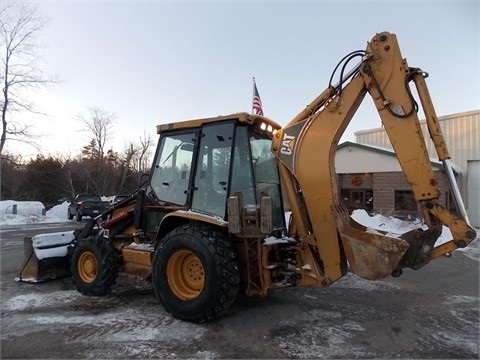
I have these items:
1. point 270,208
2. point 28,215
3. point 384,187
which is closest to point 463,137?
point 384,187

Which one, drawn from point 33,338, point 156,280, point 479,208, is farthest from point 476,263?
point 479,208

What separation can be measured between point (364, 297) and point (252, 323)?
2.19 m

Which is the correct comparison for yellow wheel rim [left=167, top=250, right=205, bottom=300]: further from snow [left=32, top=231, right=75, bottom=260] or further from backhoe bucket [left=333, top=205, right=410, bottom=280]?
snow [left=32, top=231, right=75, bottom=260]

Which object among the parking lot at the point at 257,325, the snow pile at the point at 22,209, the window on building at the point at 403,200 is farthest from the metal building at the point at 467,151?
the snow pile at the point at 22,209

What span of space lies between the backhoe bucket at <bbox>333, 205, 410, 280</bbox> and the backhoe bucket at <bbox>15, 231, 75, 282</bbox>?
5.11 metres

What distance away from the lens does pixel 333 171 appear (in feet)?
15.3

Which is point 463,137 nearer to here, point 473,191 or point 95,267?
point 473,191

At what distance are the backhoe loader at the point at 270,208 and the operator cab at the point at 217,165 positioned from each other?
0.05ft

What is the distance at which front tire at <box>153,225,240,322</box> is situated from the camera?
4566 mm

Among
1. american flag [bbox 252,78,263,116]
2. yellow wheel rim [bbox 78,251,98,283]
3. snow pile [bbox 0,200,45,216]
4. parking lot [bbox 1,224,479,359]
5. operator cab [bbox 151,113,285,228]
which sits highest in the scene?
american flag [bbox 252,78,263,116]

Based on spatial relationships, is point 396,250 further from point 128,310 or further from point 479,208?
point 479,208

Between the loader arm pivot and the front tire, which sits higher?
the loader arm pivot

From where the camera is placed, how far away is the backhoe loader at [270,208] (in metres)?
4.19

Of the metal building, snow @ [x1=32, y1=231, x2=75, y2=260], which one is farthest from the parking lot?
the metal building
